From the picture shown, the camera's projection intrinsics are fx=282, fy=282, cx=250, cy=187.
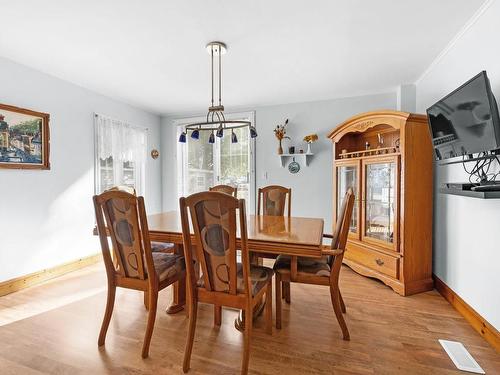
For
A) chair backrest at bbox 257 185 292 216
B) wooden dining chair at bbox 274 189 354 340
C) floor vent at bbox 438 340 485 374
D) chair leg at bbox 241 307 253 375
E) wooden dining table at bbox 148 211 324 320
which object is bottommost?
floor vent at bbox 438 340 485 374

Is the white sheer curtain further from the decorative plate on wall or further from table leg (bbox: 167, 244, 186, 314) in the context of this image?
the decorative plate on wall

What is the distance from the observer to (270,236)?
6.38 ft

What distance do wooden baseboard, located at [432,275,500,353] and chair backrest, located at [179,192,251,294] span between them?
5.67ft

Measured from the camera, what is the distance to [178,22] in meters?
2.13

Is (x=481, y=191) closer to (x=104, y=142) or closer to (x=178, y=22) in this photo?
(x=178, y=22)

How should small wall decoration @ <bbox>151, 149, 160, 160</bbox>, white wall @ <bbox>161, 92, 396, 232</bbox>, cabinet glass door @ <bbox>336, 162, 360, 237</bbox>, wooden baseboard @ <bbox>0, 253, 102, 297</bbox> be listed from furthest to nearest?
small wall decoration @ <bbox>151, 149, 160, 160</bbox> < white wall @ <bbox>161, 92, 396, 232</bbox> < cabinet glass door @ <bbox>336, 162, 360, 237</bbox> < wooden baseboard @ <bbox>0, 253, 102, 297</bbox>

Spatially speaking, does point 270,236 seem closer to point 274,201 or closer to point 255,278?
point 255,278

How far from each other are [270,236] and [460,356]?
56.1 inches

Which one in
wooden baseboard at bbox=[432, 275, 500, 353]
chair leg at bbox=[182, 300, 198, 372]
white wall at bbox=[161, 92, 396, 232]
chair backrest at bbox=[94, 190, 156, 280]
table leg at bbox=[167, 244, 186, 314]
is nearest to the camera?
chair leg at bbox=[182, 300, 198, 372]

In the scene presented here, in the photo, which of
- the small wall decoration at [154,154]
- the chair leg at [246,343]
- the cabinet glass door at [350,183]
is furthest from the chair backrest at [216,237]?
the small wall decoration at [154,154]

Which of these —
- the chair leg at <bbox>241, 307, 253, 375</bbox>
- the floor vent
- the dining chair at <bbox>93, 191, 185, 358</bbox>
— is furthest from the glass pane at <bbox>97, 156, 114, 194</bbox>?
the floor vent

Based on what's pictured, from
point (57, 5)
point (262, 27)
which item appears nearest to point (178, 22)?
point (262, 27)

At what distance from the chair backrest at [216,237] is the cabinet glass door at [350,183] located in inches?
86.4

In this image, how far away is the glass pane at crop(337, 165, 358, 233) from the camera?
11.2 ft
